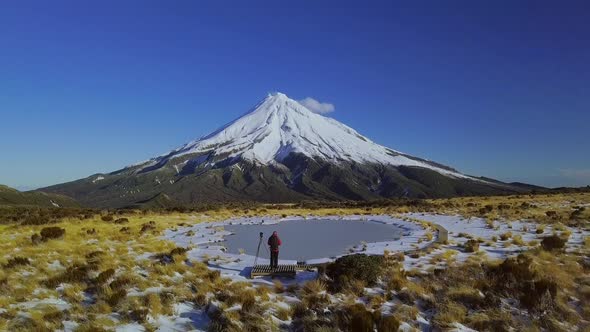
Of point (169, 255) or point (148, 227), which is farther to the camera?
point (148, 227)

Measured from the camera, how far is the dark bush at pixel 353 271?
Result: 523 inches

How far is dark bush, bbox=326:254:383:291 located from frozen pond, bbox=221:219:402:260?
15.7ft

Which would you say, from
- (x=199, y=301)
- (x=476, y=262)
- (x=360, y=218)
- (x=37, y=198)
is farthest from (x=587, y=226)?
(x=37, y=198)

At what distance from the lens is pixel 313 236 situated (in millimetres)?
26281

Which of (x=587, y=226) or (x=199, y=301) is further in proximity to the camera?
(x=587, y=226)

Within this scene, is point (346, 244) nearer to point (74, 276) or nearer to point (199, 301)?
point (199, 301)

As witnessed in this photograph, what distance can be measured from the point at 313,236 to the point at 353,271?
42.3 ft

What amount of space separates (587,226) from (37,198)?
307 ft

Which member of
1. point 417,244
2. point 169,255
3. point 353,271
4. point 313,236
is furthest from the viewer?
point 313,236

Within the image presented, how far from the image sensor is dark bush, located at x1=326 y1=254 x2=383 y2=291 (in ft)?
43.6

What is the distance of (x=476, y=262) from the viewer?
15086mm

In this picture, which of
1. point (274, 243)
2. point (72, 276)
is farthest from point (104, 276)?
point (274, 243)

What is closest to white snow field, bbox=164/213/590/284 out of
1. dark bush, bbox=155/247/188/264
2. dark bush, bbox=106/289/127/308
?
dark bush, bbox=155/247/188/264

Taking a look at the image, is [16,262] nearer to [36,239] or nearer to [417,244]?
[36,239]
